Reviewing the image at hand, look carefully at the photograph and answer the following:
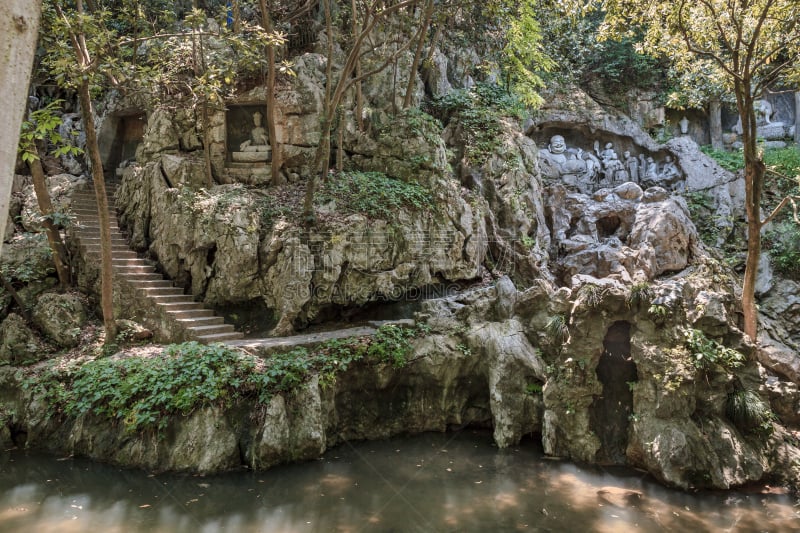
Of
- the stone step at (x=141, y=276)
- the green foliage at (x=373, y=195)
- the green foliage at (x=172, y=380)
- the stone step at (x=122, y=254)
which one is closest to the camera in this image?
the green foliage at (x=172, y=380)

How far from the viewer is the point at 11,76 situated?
1.66 metres

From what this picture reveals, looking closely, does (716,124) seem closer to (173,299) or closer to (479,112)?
(479,112)

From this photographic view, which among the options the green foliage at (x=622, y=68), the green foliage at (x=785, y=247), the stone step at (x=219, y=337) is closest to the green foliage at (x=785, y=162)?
the green foliage at (x=785, y=247)

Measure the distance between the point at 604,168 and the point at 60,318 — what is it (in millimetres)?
17769

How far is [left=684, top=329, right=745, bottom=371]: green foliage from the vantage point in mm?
7391

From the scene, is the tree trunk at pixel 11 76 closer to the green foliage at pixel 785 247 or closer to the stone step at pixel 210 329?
the stone step at pixel 210 329

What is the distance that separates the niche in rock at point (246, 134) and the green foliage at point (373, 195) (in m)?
2.60

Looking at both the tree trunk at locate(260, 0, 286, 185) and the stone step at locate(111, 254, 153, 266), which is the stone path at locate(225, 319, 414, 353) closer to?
the stone step at locate(111, 254, 153, 266)

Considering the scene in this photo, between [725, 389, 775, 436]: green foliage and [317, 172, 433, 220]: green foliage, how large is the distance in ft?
24.3

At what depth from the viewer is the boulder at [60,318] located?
31.2 feet

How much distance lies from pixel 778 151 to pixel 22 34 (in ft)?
74.9

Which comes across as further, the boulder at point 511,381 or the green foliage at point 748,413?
the boulder at point 511,381

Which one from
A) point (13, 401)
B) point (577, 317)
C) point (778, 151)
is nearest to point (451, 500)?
point (577, 317)

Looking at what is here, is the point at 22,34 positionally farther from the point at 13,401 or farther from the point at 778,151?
the point at 778,151
